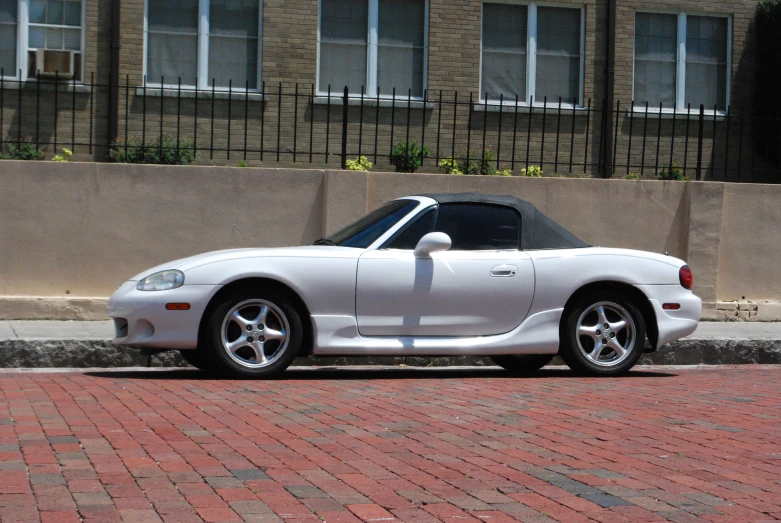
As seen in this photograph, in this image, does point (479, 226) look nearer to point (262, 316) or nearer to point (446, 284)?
point (446, 284)

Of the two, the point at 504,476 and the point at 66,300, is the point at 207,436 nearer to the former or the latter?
the point at 504,476

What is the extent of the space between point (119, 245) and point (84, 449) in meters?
6.82

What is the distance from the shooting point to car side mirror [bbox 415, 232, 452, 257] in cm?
821

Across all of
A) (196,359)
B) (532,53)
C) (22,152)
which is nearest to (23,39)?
(22,152)

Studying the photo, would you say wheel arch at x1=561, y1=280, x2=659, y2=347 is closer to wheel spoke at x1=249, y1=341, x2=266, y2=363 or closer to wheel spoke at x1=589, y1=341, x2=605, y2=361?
wheel spoke at x1=589, y1=341, x2=605, y2=361

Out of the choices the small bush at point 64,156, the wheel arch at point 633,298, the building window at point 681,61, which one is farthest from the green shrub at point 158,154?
the building window at point 681,61

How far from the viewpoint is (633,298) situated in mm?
8836

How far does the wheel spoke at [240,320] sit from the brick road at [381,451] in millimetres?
421

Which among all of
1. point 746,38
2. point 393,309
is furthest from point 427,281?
point 746,38

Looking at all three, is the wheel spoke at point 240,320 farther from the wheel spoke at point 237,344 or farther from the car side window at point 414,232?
the car side window at point 414,232

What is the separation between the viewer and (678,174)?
15391mm

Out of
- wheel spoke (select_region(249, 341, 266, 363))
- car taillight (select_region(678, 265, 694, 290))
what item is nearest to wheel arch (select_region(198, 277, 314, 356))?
wheel spoke (select_region(249, 341, 266, 363))

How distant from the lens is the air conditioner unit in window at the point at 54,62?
15164mm

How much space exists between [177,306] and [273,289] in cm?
70
